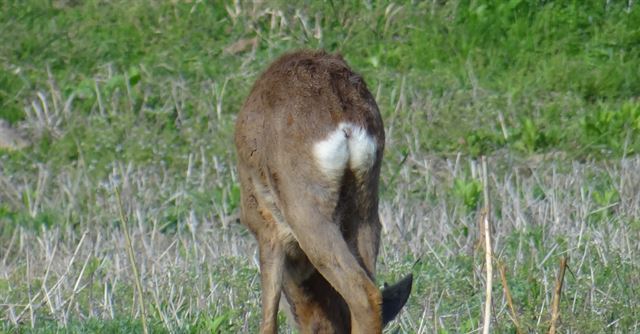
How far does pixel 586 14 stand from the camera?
40.2 ft

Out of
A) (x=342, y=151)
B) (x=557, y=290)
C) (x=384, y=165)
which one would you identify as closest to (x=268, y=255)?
(x=342, y=151)

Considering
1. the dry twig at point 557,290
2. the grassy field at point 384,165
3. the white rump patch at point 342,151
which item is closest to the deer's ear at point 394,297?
the grassy field at point 384,165

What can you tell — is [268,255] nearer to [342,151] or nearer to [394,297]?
[394,297]

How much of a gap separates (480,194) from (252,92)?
3266mm

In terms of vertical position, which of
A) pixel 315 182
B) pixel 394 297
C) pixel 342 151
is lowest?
pixel 394 297

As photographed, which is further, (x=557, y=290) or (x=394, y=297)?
(x=394, y=297)

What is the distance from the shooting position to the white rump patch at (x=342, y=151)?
16.9ft

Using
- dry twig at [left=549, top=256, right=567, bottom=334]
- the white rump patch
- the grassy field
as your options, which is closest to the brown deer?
the white rump patch

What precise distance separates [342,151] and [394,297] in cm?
83

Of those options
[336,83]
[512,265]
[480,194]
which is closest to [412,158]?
[480,194]

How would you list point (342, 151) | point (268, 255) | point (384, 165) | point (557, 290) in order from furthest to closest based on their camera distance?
point (384, 165) → point (268, 255) → point (342, 151) → point (557, 290)

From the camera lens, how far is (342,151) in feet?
16.9

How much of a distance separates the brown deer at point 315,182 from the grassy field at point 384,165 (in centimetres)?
58

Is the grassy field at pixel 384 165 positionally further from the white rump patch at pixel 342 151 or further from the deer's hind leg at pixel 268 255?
the white rump patch at pixel 342 151
